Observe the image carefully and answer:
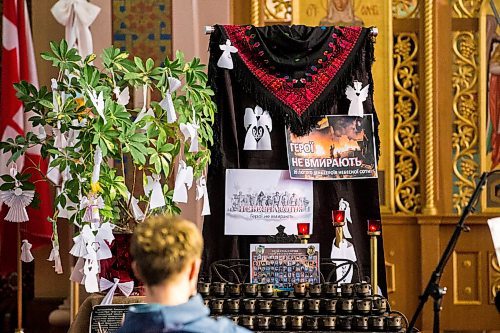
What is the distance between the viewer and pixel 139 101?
19.5ft

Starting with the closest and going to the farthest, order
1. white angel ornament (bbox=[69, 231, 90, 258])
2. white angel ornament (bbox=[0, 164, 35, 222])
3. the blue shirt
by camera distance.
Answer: the blue shirt
white angel ornament (bbox=[69, 231, 90, 258])
white angel ornament (bbox=[0, 164, 35, 222])

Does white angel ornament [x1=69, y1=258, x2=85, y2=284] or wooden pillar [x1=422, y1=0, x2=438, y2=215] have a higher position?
wooden pillar [x1=422, y1=0, x2=438, y2=215]

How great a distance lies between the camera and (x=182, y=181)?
187 inches

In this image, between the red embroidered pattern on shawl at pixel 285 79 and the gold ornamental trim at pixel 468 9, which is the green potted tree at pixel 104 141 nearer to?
the red embroidered pattern on shawl at pixel 285 79

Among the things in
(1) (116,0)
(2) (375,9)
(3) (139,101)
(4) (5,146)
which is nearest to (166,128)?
(4) (5,146)

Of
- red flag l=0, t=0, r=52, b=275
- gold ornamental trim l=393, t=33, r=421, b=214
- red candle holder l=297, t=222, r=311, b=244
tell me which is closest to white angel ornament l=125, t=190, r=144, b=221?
red candle holder l=297, t=222, r=311, b=244

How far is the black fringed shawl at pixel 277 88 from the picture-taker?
545cm

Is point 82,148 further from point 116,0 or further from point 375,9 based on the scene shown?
point 375,9

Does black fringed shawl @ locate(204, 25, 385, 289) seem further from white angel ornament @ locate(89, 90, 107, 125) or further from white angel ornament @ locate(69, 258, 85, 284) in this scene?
white angel ornament @ locate(89, 90, 107, 125)

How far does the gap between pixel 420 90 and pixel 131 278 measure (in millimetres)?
2650

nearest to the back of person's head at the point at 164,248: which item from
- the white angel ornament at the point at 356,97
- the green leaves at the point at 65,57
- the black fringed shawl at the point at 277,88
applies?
the green leaves at the point at 65,57

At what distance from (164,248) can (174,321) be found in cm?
17

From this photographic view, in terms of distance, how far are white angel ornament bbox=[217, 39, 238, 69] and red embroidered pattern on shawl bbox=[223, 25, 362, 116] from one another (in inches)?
2.2

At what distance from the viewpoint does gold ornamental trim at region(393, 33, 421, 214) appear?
6.68m
